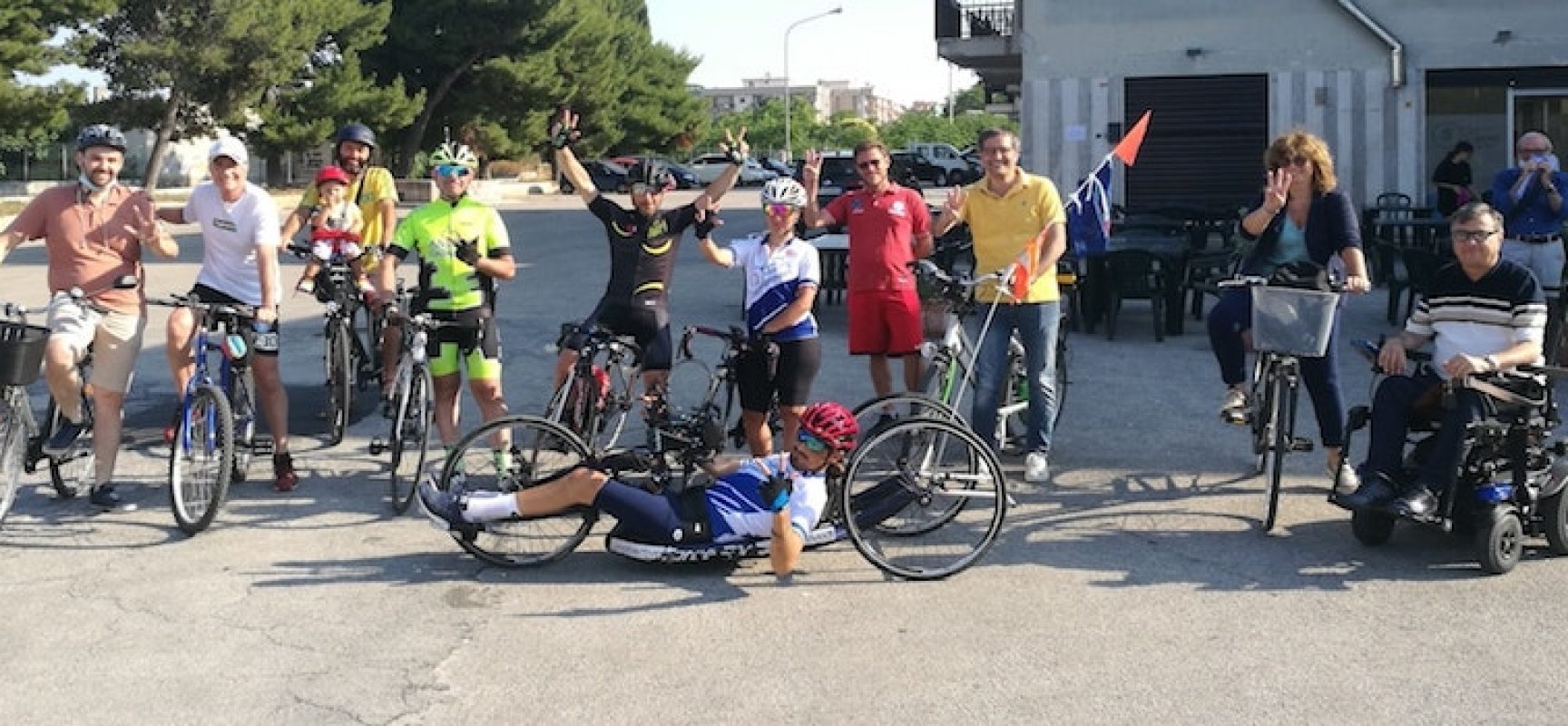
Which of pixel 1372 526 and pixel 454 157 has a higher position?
pixel 454 157

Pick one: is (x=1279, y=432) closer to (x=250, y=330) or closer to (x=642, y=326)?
(x=642, y=326)

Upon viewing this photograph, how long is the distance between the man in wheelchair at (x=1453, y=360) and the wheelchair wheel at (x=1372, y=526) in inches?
6.1

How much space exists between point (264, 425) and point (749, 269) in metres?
3.78

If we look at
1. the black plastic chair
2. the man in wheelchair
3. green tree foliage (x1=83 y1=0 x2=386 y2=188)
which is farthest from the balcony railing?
green tree foliage (x1=83 y1=0 x2=386 y2=188)

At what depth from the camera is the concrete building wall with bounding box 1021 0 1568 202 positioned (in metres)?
20.3

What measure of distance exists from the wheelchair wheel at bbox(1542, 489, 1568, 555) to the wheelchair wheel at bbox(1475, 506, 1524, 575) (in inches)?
9.0

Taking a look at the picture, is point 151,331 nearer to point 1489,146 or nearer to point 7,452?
point 7,452

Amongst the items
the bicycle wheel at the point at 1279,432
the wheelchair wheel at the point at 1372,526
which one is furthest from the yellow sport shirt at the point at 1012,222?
the wheelchair wheel at the point at 1372,526

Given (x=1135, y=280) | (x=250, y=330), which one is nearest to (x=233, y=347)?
(x=250, y=330)

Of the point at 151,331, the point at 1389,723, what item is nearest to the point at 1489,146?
the point at 151,331

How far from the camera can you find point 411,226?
297 inches

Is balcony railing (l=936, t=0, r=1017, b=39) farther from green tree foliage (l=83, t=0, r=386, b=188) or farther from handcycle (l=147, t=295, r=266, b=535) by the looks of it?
green tree foliage (l=83, t=0, r=386, b=188)

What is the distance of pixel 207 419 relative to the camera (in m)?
6.86

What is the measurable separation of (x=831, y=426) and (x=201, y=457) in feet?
9.45
